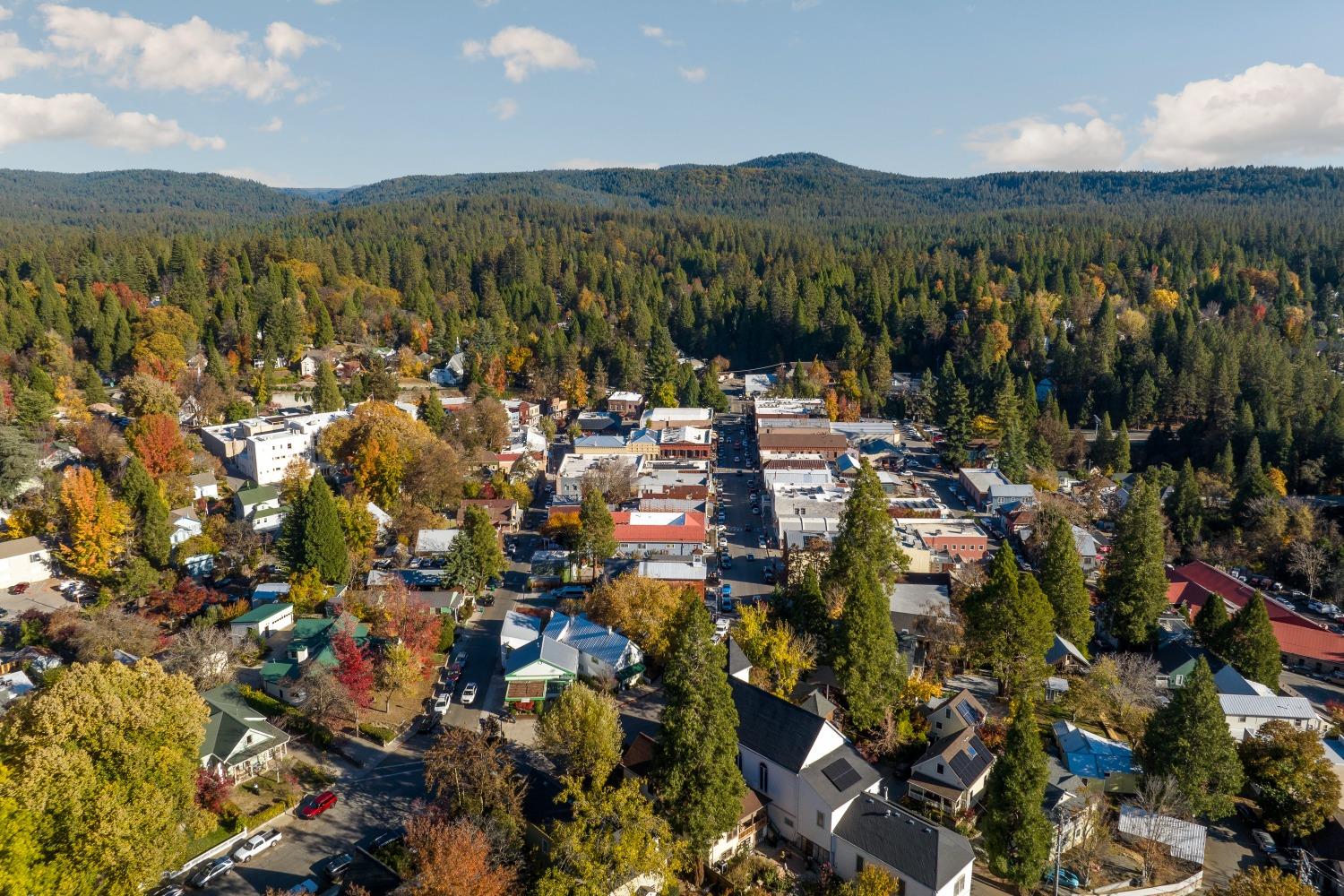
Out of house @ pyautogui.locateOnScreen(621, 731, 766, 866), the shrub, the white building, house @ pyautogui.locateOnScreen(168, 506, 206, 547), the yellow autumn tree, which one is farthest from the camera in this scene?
the white building

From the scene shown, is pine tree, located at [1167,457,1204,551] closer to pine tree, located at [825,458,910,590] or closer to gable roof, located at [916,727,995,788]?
pine tree, located at [825,458,910,590]

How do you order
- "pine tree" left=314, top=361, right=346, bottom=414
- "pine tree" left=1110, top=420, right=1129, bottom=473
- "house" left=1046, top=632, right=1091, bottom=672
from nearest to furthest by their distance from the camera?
"house" left=1046, top=632, right=1091, bottom=672, "pine tree" left=314, top=361, right=346, bottom=414, "pine tree" left=1110, top=420, right=1129, bottom=473

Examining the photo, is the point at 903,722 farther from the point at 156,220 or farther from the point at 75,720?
the point at 156,220

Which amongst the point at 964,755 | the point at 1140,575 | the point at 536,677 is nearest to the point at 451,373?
the point at 536,677

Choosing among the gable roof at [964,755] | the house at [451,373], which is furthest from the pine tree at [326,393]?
the gable roof at [964,755]

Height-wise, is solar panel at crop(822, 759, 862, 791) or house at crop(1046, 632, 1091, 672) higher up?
solar panel at crop(822, 759, 862, 791)

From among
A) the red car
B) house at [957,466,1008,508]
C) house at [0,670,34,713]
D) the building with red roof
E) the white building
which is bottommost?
the building with red roof

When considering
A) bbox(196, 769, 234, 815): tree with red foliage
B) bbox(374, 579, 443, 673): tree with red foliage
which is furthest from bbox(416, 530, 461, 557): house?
bbox(196, 769, 234, 815): tree with red foliage
